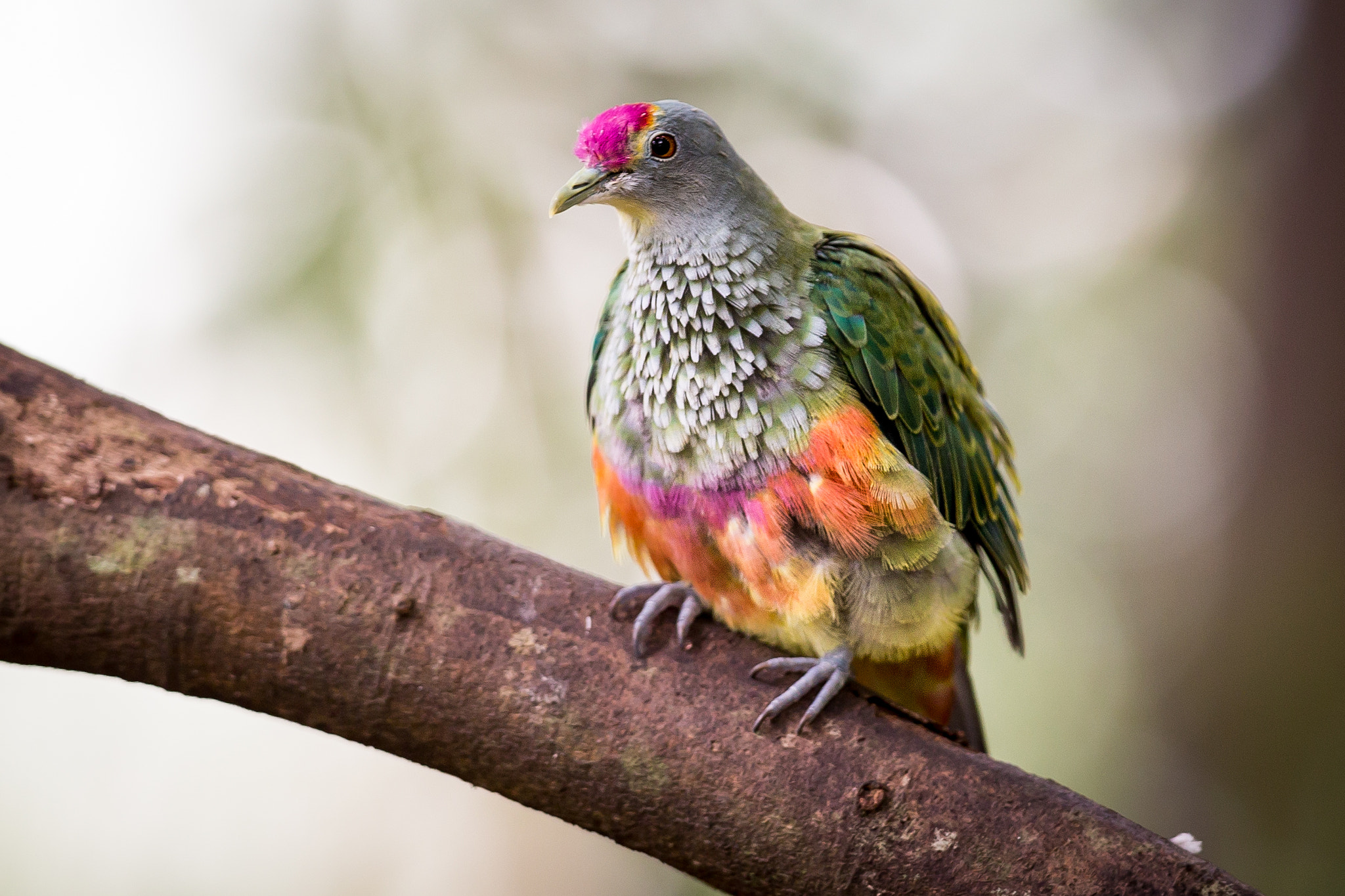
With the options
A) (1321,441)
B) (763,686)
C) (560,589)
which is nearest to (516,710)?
(560,589)

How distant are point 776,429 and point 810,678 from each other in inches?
26.0

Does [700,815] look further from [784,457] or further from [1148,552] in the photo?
[1148,552]

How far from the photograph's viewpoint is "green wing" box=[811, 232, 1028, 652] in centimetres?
267

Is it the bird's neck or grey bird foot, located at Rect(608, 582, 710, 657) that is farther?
the bird's neck

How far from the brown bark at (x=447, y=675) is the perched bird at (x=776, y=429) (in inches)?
8.7

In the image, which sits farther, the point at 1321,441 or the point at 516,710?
the point at 1321,441

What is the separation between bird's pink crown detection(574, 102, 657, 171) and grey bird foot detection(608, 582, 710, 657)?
48.9 inches

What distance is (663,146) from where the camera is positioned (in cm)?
282

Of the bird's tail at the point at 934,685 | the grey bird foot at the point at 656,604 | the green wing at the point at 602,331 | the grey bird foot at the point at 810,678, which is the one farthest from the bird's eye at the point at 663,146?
the bird's tail at the point at 934,685

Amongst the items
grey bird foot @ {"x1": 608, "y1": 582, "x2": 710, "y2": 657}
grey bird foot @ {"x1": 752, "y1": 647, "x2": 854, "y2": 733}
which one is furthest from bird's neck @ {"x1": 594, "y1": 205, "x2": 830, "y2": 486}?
grey bird foot @ {"x1": 752, "y1": 647, "x2": 854, "y2": 733}

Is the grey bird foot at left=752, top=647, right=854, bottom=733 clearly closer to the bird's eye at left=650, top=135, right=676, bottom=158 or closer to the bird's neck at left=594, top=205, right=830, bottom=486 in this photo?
the bird's neck at left=594, top=205, right=830, bottom=486

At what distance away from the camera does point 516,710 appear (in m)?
2.16

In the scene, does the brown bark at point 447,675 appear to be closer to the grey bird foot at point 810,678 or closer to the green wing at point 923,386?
the grey bird foot at point 810,678

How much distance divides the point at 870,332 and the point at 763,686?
1.03 meters
